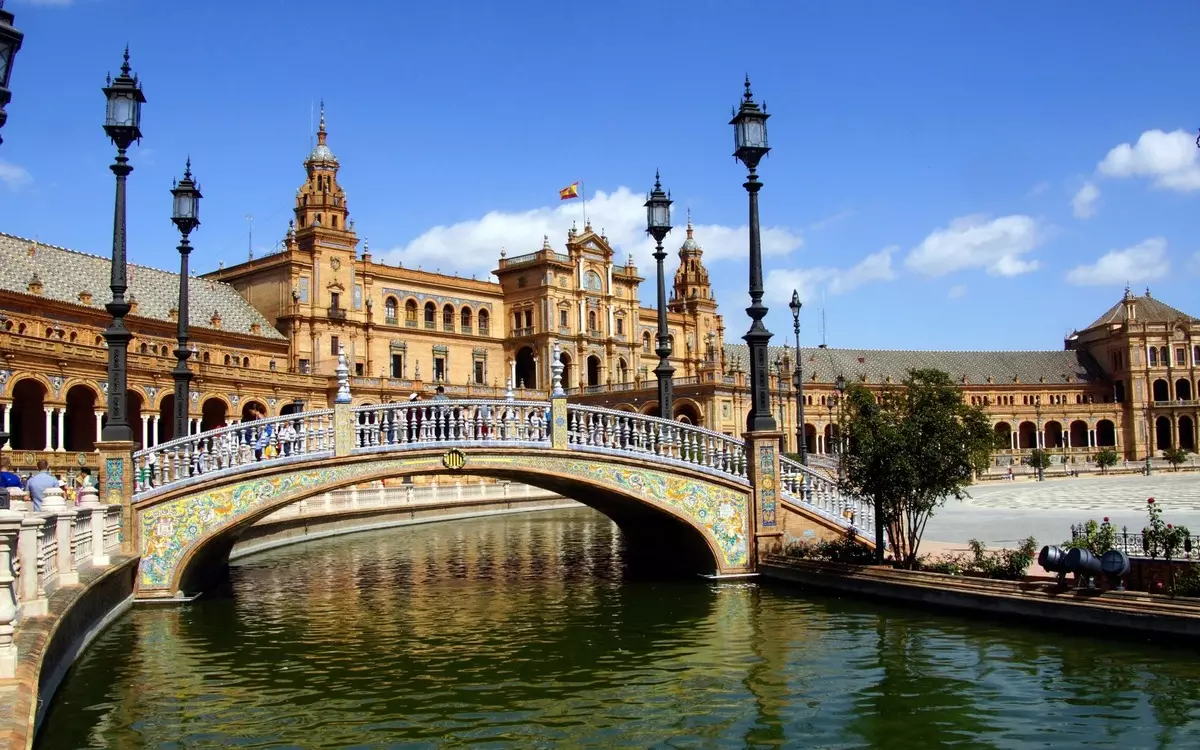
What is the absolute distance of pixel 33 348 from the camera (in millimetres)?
40312

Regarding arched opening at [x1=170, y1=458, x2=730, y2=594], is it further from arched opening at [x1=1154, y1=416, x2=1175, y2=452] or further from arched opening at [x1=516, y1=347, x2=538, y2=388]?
arched opening at [x1=1154, y1=416, x2=1175, y2=452]

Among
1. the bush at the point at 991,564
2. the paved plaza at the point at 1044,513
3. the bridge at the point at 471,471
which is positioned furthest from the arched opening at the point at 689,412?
the bush at the point at 991,564

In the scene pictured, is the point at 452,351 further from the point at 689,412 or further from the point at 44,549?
the point at 44,549

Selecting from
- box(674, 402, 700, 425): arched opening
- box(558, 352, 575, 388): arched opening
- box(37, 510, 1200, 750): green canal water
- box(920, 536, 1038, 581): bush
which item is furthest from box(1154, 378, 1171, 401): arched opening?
box(37, 510, 1200, 750): green canal water

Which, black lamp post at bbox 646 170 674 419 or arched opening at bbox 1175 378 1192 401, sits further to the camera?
arched opening at bbox 1175 378 1192 401

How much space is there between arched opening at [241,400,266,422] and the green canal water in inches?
1499

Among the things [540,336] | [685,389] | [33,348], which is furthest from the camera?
[540,336]

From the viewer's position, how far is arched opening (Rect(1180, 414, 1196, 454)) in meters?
99.9

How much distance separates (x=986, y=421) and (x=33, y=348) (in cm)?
3563

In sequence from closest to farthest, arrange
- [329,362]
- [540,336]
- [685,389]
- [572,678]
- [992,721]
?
1. [992,721]
2. [572,678]
3. [329,362]
4. [685,389]
5. [540,336]

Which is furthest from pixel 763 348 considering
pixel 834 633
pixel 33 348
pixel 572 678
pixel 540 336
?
pixel 540 336

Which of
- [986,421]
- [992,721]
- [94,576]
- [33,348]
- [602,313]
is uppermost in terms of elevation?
[602,313]

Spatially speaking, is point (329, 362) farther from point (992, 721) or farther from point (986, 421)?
point (992, 721)

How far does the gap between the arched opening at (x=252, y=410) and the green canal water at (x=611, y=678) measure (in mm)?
38066
